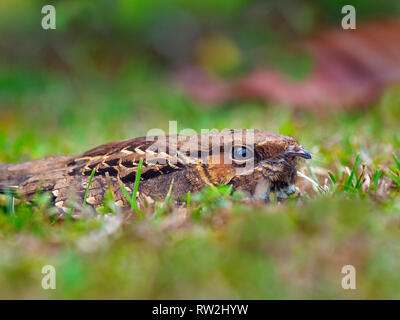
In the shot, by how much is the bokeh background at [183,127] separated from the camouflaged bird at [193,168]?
6.3 inches

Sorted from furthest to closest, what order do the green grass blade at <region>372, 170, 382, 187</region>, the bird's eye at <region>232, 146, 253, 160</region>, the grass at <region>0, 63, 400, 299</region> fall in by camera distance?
the green grass blade at <region>372, 170, 382, 187</region> → the bird's eye at <region>232, 146, 253, 160</region> → the grass at <region>0, 63, 400, 299</region>

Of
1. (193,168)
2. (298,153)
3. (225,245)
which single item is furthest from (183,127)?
(225,245)

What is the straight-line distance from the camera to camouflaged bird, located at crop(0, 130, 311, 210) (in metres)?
2.68

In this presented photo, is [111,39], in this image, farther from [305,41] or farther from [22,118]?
[305,41]

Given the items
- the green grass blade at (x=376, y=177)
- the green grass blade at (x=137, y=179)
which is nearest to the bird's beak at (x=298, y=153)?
the green grass blade at (x=376, y=177)

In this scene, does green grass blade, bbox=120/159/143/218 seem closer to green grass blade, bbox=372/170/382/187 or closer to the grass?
the grass

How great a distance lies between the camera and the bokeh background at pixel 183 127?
1.90 m

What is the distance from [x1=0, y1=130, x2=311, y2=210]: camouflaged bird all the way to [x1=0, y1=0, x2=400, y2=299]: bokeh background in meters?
0.16

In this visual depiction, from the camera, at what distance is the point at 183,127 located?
527cm

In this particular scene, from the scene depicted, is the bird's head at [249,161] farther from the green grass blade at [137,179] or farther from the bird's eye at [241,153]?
the green grass blade at [137,179]

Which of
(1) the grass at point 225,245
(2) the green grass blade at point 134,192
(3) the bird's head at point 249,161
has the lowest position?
(1) the grass at point 225,245

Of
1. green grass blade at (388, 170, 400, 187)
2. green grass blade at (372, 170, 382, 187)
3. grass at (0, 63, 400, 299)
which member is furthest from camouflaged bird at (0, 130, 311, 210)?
green grass blade at (388, 170, 400, 187)

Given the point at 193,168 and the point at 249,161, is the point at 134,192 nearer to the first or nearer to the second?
the point at 193,168
